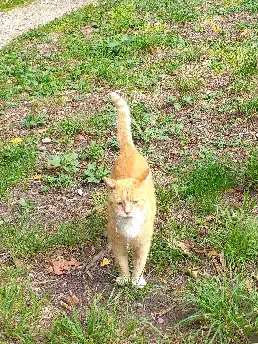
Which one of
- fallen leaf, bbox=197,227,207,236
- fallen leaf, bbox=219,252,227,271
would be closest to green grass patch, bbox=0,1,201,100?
fallen leaf, bbox=197,227,207,236

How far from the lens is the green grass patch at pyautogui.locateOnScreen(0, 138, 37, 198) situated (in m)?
5.48

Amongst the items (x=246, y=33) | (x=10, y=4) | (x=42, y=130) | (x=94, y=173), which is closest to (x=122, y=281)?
(x=94, y=173)

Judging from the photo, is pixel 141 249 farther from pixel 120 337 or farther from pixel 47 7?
pixel 47 7

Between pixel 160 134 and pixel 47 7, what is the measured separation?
19.1 feet

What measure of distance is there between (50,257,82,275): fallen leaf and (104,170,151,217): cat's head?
3.08 ft

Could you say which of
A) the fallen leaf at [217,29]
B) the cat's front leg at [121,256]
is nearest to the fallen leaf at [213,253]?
the cat's front leg at [121,256]

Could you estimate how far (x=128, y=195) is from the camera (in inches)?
143

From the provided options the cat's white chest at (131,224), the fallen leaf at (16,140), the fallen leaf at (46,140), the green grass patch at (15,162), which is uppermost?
the cat's white chest at (131,224)

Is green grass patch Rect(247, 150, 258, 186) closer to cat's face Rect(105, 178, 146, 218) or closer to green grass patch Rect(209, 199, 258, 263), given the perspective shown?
green grass patch Rect(209, 199, 258, 263)

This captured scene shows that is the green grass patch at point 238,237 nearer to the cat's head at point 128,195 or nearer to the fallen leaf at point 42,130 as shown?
the cat's head at point 128,195

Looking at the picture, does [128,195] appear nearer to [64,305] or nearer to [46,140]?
[64,305]

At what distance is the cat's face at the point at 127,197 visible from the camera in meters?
3.64

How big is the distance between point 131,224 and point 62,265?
3.18 feet

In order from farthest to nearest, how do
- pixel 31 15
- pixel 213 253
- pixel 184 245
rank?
1. pixel 31 15
2. pixel 184 245
3. pixel 213 253
